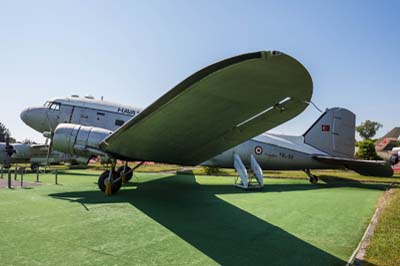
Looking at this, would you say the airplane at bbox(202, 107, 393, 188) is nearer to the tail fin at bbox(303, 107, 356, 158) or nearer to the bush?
the tail fin at bbox(303, 107, 356, 158)

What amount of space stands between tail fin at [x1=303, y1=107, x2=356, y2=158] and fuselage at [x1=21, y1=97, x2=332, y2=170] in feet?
1.82

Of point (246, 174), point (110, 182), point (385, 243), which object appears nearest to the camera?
point (385, 243)

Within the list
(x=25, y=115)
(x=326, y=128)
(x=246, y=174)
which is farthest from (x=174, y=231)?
(x=326, y=128)

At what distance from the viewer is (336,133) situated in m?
13.1

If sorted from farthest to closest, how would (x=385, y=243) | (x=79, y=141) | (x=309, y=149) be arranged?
(x=309, y=149), (x=79, y=141), (x=385, y=243)

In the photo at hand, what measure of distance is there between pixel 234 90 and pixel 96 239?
310 cm

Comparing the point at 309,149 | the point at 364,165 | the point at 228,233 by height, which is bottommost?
the point at 228,233

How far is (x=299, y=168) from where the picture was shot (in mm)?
12930

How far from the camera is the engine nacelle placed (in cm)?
784

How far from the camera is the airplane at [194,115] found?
3.88 m

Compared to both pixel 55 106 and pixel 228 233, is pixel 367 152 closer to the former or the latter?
pixel 228 233

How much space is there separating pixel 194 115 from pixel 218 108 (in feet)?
1.67

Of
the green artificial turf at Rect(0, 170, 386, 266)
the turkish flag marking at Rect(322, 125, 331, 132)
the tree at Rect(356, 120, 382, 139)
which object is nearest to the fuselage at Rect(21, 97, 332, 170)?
the turkish flag marking at Rect(322, 125, 331, 132)

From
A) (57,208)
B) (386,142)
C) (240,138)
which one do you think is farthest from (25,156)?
(386,142)
